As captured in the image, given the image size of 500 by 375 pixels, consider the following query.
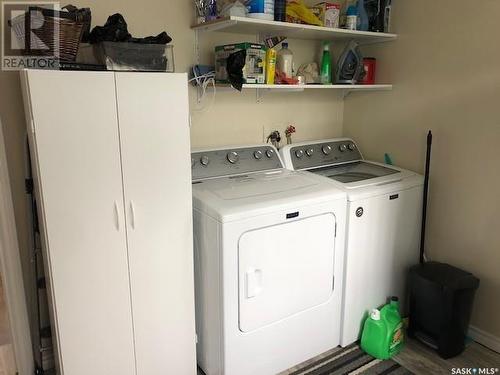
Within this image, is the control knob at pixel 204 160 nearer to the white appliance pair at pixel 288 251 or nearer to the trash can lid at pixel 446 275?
the white appliance pair at pixel 288 251

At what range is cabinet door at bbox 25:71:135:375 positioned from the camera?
1.47 metres

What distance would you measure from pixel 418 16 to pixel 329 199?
1.28 meters

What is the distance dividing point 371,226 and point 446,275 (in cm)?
49

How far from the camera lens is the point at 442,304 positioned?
2217 millimetres

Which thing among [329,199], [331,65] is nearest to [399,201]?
[329,199]

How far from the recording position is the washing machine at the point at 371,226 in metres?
2.25

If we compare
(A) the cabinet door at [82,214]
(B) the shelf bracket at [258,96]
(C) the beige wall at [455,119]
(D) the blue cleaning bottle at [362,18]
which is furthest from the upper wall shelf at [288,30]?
(A) the cabinet door at [82,214]

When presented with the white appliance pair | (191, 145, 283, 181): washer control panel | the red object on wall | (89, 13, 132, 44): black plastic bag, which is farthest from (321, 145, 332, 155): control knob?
(89, 13, 132, 44): black plastic bag

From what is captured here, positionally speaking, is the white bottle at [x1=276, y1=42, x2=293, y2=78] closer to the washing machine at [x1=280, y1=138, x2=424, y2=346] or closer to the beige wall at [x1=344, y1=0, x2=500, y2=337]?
the washing machine at [x1=280, y1=138, x2=424, y2=346]

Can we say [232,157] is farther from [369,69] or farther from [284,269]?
[369,69]

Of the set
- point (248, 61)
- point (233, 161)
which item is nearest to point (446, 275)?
point (233, 161)

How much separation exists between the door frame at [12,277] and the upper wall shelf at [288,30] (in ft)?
3.74

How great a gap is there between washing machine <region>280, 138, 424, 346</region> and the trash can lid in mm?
174

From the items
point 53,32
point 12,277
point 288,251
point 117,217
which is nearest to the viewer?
point 53,32
